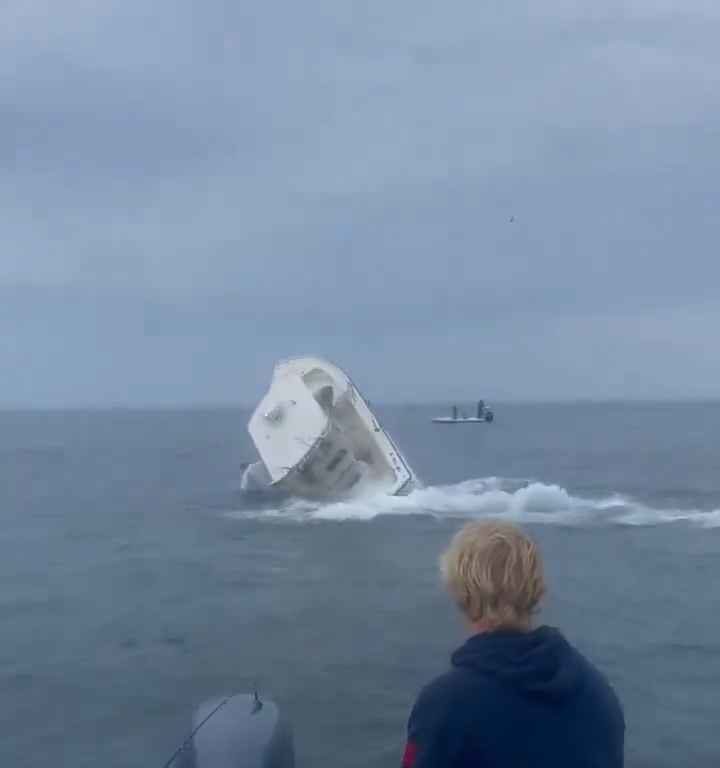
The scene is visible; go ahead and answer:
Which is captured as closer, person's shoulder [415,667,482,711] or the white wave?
person's shoulder [415,667,482,711]

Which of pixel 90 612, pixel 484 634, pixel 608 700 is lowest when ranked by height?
pixel 90 612

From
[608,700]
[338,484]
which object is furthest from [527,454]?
[608,700]

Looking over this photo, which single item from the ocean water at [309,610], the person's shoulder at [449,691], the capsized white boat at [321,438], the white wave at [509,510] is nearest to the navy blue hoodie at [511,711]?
the person's shoulder at [449,691]

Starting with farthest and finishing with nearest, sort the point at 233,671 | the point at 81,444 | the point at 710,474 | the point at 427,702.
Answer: the point at 81,444 < the point at 710,474 < the point at 233,671 < the point at 427,702

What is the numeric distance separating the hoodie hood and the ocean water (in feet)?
35.4

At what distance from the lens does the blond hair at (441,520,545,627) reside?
3.39 metres

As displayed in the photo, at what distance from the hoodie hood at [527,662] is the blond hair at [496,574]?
63 millimetres

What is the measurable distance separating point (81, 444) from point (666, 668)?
9781 centimetres

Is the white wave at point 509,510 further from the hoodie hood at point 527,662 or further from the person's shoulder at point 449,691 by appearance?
the person's shoulder at point 449,691

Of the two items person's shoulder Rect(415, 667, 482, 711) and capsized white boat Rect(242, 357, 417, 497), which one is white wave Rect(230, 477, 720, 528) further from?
person's shoulder Rect(415, 667, 482, 711)

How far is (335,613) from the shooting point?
22.8 meters

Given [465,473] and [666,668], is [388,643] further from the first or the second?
[465,473]

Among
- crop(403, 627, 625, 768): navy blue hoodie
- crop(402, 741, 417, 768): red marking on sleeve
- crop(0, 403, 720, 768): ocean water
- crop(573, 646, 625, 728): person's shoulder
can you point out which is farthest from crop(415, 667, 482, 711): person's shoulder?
crop(0, 403, 720, 768): ocean water

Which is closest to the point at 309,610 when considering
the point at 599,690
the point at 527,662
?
the point at 599,690
